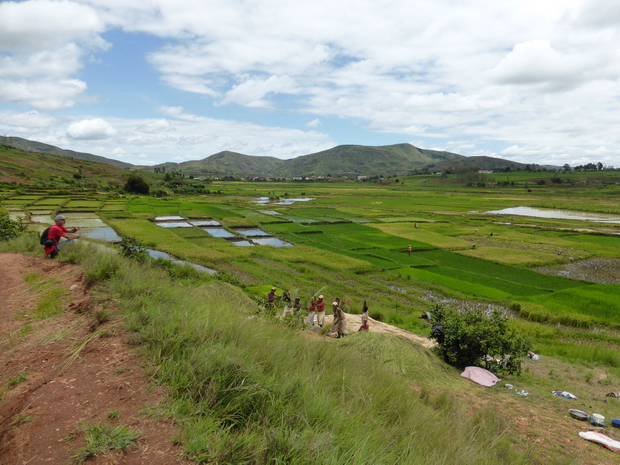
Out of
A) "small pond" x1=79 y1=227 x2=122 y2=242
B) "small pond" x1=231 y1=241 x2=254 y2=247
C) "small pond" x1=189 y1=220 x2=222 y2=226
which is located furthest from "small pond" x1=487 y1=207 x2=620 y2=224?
"small pond" x1=79 y1=227 x2=122 y2=242

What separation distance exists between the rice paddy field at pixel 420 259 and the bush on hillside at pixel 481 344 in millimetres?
921

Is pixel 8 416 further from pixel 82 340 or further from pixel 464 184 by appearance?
pixel 464 184

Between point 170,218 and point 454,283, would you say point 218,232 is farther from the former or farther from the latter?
point 454,283

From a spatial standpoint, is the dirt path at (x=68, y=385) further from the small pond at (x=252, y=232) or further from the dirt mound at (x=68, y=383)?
Answer: the small pond at (x=252, y=232)

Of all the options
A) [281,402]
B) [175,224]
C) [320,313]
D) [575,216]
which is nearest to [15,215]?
[175,224]

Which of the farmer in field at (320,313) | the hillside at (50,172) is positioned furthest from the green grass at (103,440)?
the hillside at (50,172)

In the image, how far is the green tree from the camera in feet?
286

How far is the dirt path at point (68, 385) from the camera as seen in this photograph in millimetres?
2938

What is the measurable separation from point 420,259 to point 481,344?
68.3 ft

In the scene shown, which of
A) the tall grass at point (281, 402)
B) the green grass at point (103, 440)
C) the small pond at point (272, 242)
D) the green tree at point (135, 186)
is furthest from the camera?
the green tree at point (135, 186)

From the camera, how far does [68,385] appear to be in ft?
12.5

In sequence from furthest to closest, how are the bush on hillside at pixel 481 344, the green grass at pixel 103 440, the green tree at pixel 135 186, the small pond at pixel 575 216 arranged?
the green tree at pixel 135 186 < the small pond at pixel 575 216 < the bush on hillside at pixel 481 344 < the green grass at pixel 103 440

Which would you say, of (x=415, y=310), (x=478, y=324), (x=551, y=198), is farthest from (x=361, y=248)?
(x=551, y=198)

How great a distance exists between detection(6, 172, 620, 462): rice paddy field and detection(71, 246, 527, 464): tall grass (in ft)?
28.2
